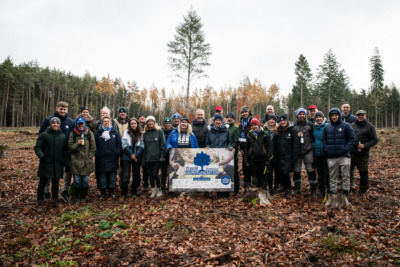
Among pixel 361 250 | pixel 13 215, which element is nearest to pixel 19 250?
pixel 13 215

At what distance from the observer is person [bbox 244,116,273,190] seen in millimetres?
7035

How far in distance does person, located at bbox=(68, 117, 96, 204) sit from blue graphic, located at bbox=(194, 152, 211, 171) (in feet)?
11.0

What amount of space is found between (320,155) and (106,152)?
22.8ft

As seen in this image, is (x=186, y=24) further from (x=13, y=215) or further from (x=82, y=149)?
(x=13, y=215)

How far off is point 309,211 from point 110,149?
20.8ft

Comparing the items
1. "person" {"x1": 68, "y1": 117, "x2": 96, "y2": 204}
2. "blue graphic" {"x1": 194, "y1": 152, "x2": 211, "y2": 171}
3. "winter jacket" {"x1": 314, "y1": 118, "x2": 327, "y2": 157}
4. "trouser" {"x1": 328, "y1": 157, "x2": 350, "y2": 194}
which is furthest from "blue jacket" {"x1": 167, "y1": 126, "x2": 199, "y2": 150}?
"trouser" {"x1": 328, "y1": 157, "x2": 350, "y2": 194}

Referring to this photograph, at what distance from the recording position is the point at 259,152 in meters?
6.98

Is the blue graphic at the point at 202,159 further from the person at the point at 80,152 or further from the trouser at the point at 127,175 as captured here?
the person at the point at 80,152

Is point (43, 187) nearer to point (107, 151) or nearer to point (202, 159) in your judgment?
point (107, 151)

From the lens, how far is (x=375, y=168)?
1092cm

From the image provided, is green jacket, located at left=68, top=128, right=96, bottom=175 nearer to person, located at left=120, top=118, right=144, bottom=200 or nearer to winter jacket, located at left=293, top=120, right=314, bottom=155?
person, located at left=120, top=118, right=144, bottom=200

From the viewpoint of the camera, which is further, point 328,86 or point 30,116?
point 30,116

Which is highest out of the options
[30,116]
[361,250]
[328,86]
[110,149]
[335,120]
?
[328,86]

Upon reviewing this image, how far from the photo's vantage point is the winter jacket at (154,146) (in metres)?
7.48
